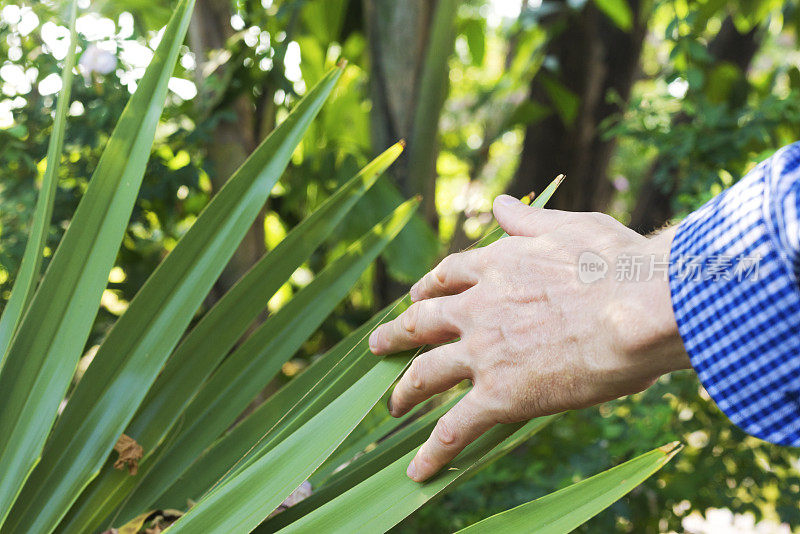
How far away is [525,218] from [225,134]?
960mm

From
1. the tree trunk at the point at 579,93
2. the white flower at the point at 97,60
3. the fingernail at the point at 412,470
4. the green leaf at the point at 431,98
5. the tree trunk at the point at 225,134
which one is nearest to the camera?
the fingernail at the point at 412,470

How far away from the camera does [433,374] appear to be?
729mm

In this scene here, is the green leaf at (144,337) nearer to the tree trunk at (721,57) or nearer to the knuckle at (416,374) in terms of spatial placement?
the knuckle at (416,374)

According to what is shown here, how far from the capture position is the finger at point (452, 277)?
0.76m

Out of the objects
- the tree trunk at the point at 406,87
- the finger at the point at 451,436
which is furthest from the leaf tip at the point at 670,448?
the tree trunk at the point at 406,87

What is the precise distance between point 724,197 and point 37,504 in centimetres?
91

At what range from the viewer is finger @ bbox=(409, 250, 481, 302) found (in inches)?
29.8

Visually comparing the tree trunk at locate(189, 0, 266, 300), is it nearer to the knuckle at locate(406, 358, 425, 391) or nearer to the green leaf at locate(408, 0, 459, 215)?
the green leaf at locate(408, 0, 459, 215)

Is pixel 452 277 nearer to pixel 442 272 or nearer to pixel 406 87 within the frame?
pixel 442 272

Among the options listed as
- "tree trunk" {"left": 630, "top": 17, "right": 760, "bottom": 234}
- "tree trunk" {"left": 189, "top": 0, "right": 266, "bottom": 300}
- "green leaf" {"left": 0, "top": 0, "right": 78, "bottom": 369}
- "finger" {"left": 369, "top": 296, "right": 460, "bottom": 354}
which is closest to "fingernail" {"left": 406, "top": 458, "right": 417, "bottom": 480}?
"finger" {"left": 369, "top": 296, "right": 460, "bottom": 354}

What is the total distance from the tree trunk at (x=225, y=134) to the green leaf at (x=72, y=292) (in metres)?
0.51

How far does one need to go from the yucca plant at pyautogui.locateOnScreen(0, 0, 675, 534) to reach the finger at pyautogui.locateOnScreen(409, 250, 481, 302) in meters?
0.05

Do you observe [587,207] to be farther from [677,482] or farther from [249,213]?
[249,213]

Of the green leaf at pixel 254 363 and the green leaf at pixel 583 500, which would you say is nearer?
the green leaf at pixel 583 500
